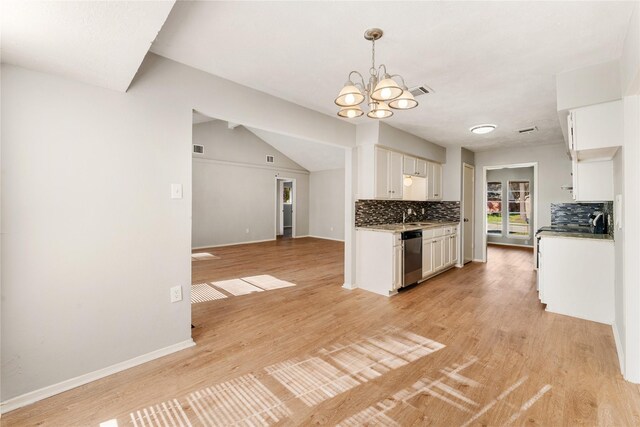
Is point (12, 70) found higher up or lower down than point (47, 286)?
higher up

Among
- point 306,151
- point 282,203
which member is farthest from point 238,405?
point 282,203

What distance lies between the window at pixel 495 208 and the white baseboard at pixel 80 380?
31.0 ft

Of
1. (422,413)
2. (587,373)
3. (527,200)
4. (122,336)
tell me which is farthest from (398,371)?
(527,200)

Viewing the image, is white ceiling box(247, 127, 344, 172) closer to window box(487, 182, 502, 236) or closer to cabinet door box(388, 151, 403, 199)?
cabinet door box(388, 151, 403, 199)

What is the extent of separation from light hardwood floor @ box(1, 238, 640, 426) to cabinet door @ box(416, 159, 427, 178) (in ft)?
7.78

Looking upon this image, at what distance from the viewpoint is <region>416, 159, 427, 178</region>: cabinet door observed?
508cm

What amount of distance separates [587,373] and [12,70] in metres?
4.44

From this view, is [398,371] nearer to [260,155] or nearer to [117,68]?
[117,68]

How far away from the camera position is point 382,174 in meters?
4.25

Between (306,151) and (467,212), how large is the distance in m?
4.97

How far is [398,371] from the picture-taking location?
A: 2.14m

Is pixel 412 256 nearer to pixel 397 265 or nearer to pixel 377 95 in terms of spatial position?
pixel 397 265

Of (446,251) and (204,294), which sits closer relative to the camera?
(204,294)

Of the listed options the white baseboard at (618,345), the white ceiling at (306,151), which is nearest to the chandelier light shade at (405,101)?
the white baseboard at (618,345)
